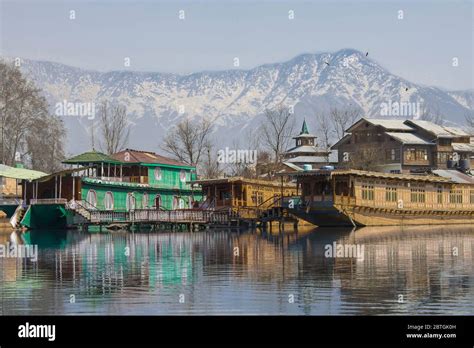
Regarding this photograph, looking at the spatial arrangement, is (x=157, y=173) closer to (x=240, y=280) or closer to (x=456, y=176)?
(x=456, y=176)

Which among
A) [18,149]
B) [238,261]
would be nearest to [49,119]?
[18,149]

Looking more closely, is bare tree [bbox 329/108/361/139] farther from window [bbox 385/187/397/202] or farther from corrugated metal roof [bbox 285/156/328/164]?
window [bbox 385/187/397/202]

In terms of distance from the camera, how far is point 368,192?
6700cm

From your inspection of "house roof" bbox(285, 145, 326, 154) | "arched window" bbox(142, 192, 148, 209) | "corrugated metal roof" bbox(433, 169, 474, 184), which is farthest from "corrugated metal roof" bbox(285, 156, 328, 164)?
"arched window" bbox(142, 192, 148, 209)

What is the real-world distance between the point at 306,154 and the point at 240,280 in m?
95.5

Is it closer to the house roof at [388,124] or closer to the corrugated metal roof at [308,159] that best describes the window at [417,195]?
the house roof at [388,124]

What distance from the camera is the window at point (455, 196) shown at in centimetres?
7825

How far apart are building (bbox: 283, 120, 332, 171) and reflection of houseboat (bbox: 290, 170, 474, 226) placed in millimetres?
35192

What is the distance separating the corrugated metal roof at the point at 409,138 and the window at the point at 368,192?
2909cm

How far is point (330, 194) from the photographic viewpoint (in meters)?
64.2

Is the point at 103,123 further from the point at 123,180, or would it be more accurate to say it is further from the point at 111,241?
the point at 111,241

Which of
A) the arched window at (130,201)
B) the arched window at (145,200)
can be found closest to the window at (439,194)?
the arched window at (145,200)

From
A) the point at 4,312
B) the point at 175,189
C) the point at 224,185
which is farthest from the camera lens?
the point at 175,189
